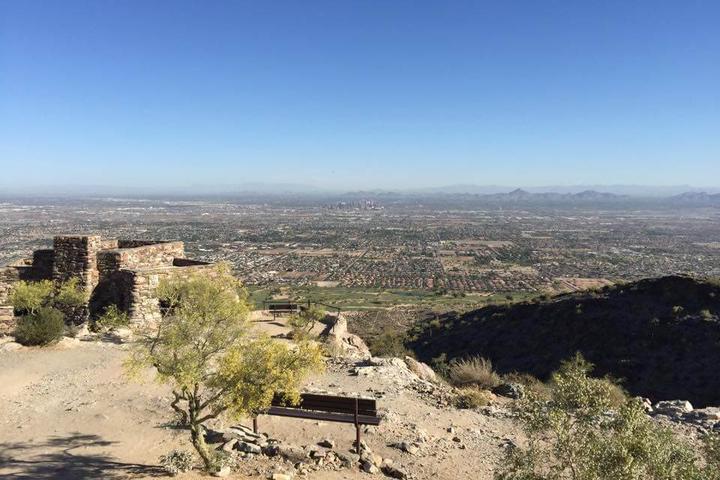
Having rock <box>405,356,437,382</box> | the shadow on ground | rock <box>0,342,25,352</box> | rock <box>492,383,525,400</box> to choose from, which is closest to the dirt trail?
the shadow on ground

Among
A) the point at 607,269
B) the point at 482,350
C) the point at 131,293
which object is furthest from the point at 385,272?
the point at 131,293

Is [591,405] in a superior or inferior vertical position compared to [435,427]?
superior

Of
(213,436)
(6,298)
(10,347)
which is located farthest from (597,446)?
(6,298)

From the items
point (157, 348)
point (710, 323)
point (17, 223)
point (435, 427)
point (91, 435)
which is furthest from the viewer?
point (17, 223)

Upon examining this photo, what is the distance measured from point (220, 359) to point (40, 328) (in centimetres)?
842

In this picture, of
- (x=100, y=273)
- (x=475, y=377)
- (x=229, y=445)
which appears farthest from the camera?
(x=100, y=273)

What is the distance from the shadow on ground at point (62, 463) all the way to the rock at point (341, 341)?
7.55 m

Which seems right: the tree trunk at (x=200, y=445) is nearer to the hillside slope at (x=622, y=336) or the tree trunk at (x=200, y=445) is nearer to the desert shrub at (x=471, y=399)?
the desert shrub at (x=471, y=399)

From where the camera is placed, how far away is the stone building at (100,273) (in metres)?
13.8

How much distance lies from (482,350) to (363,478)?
56.4 ft

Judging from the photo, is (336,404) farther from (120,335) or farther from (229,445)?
(120,335)

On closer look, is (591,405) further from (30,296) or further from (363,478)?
(30,296)

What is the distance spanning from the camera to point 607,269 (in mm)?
78875

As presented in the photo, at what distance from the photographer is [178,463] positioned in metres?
6.93
